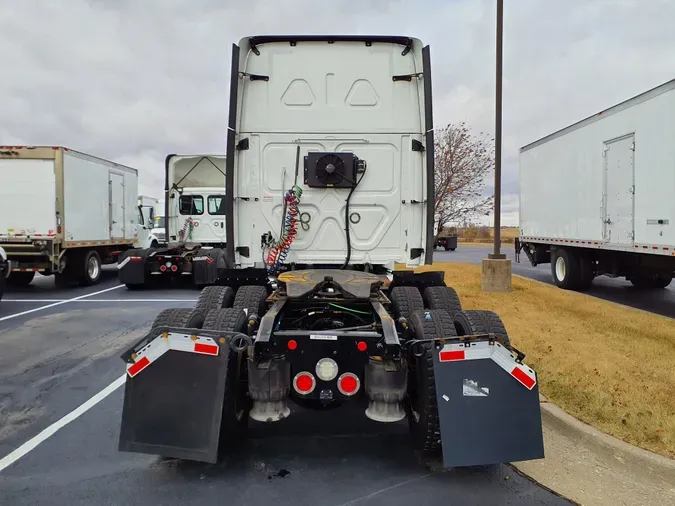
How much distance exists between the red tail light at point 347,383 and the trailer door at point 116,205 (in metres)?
13.9

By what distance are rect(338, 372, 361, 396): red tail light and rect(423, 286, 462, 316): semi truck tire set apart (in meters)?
1.74

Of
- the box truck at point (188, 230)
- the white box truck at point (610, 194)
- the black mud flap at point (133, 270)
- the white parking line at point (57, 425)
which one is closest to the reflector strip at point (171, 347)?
the white parking line at point (57, 425)

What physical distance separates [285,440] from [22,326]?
6573 mm

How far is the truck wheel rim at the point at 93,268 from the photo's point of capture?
14.3m

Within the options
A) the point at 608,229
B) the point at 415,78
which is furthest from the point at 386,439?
the point at 608,229

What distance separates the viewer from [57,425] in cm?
420

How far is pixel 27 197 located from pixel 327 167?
34.0 ft

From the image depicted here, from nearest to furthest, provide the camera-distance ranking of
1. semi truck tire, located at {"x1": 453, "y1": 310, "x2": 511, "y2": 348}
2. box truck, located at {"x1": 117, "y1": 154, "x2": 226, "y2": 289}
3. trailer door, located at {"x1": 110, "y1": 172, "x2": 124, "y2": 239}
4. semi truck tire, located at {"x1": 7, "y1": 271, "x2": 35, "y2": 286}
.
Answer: semi truck tire, located at {"x1": 453, "y1": 310, "x2": 511, "y2": 348}, box truck, located at {"x1": 117, "y1": 154, "x2": 226, "y2": 289}, semi truck tire, located at {"x1": 7, "y1": 271, "x2": 35, "y2": 286}, trailer door, located at {"x1": 110, "y1": 172, "x2": 124, "y2": 239}

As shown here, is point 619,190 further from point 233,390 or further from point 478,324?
point 233,390

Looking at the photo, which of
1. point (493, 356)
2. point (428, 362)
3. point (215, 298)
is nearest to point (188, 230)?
point (215, 298)

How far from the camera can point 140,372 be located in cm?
320

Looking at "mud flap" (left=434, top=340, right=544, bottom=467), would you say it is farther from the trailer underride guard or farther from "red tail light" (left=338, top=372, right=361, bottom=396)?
"red tail light" (left=338, top=372, right=361, bottom=396)

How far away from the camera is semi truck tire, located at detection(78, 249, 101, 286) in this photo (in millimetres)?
13766

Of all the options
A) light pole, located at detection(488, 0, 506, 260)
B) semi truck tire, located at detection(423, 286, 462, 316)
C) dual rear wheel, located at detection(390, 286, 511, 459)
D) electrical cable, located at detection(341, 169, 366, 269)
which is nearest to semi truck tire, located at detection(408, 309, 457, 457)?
dual rear wheel, located at detection(390, 286, 511, 459)
